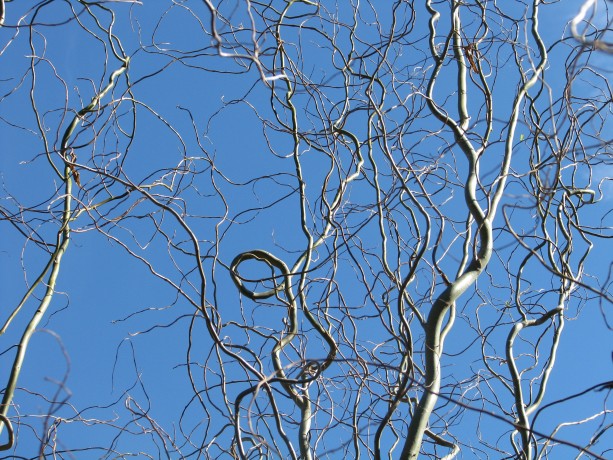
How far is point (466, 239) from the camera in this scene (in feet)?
5.36

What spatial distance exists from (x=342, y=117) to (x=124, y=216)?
1.88 ft

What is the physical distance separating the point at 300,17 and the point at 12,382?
1.20 metres

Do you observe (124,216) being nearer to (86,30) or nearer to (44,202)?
(44,202)

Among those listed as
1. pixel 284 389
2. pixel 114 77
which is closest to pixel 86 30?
pixel 114 77

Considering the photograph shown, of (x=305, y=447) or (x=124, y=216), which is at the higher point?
(x=124, y=216)

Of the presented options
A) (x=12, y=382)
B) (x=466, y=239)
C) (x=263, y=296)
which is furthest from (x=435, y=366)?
(x=12, y=382)

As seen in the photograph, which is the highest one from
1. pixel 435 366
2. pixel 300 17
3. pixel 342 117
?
pixel 300 17

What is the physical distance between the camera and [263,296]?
1.84 m

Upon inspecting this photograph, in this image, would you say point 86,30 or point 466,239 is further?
point 86,30

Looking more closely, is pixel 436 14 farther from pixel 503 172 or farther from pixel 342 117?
pixel 503 172

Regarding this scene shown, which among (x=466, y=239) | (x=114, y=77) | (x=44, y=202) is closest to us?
(x=466, y=239)

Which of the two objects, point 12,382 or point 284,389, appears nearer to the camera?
point 12,382

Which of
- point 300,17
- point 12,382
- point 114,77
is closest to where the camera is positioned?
point 12,382

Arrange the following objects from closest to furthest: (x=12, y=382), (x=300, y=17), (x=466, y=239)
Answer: (x=12, y=382) < (x=466, y=239) < (x=300, y=17)
